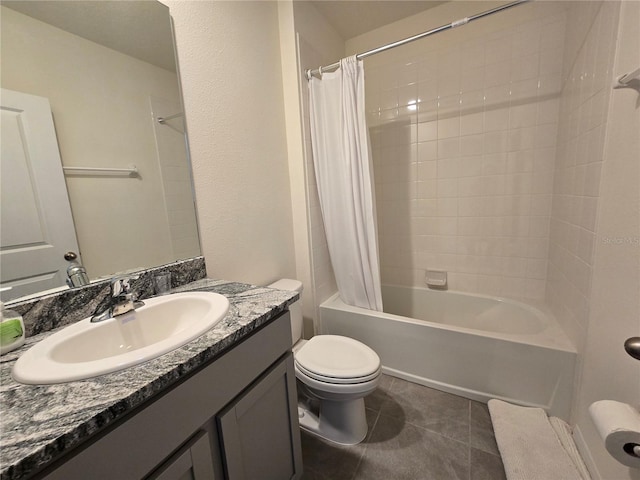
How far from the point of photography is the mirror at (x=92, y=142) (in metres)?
0.78

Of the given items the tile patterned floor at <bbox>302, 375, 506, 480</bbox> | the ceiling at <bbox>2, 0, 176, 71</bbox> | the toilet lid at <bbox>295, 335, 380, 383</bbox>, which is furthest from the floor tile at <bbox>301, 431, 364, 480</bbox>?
the ceiling at <bbox>2, 0, 176, 71</bbox>

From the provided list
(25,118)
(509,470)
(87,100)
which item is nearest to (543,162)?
(509,470)

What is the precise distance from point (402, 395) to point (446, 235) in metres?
1.19

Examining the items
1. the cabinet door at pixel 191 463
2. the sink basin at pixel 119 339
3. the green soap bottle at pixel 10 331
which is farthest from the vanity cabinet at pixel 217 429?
the green soap bottle at pixel 10 331

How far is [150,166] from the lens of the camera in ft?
3.55

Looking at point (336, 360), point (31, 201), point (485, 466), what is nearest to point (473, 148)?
point (336, 360)

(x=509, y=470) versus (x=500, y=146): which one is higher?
(x=500, y=146)

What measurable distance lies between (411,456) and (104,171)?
172 centimetres

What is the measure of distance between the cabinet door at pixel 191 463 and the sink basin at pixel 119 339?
22 centimetres

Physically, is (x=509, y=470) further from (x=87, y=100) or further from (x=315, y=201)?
(x=87, y=100)

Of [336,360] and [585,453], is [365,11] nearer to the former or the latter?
[336,360]

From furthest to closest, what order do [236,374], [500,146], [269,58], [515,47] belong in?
[500,146] < [515,47] < [269,58] < [236,374]

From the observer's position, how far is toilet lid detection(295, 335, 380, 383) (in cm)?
121

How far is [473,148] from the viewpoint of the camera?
194cm
